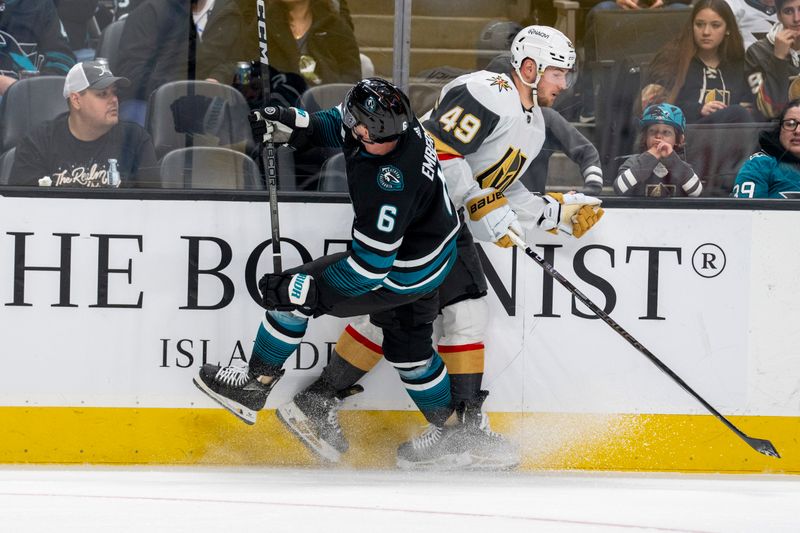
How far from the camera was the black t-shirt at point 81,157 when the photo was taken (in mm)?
4027

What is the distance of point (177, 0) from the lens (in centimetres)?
402

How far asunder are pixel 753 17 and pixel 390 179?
1.44m

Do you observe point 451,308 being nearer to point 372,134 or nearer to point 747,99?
point 372,134

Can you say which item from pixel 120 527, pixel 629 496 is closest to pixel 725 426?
pixel 629 496

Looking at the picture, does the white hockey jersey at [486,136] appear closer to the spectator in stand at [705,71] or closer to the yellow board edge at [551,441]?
the spectator in stand at [705,71]

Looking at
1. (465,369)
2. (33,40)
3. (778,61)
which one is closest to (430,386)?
(465,369)

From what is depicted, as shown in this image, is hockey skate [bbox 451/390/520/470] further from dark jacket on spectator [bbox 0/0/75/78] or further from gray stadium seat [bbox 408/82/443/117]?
dark jacket on spectator [bbox 0/0/75/78]

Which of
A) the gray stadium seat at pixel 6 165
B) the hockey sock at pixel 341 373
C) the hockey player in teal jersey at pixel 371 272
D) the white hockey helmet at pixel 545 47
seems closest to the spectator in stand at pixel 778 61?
the white hockey helmet at pixel 545 47

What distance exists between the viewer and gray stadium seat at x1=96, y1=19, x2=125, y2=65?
157 inches

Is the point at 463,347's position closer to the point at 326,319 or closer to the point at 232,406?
the point at 326,319

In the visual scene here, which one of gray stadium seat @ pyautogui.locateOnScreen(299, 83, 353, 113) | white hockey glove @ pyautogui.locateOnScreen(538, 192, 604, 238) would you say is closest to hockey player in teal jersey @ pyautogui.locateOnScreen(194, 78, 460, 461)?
gray stadium seat @ pyautogui.locateOnScreen(299, 83, 353, 113)

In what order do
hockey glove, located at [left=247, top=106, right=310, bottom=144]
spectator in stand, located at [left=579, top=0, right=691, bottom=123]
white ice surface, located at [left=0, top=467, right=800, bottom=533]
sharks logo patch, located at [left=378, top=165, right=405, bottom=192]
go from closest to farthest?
1. white ice surface, located at [left=0, top=467, right=800, bottom=533]
2. sharks logo patch, located at [left=378, top=165, right=405, bottom=192]
3. hockey glove, located at [left=247, top=106, right=310, bottom=144]
4. spectator in stand, located at [left=579, top=0, right=691, bottom=123]

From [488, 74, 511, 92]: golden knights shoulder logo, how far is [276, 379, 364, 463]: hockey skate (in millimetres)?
1090

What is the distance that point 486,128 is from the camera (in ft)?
13.0
